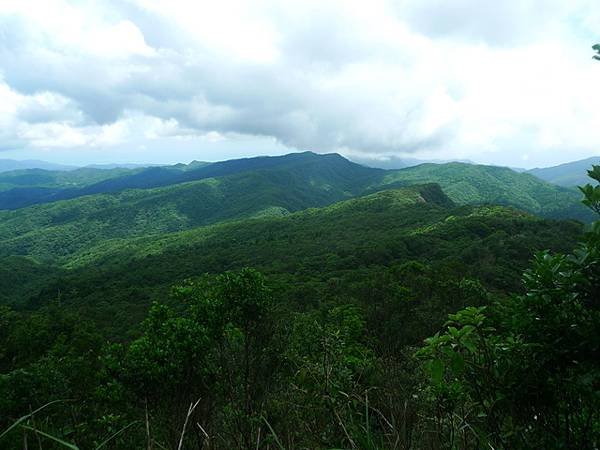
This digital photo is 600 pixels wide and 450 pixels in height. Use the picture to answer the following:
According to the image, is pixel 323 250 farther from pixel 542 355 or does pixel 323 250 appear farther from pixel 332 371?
pixel 542 355

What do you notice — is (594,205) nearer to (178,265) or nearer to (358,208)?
(178,265)

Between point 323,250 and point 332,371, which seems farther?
point 323,250

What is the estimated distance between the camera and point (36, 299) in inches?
3703

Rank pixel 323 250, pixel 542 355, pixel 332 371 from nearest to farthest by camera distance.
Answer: pixel 542 355 < pixel 332 371 < pixel 323 250

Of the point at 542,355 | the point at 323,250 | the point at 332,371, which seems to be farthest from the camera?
the point at 323,250

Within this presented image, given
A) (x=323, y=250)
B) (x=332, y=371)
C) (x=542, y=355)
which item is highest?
(x=542, y=355)

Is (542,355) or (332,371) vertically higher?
(542,355)

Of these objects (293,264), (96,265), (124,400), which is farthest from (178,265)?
(124,400)

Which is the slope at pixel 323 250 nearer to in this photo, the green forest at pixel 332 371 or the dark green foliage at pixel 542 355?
the green forest at pixel 332 371

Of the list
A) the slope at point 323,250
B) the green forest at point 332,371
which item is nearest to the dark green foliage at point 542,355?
the green forest at point 332,371

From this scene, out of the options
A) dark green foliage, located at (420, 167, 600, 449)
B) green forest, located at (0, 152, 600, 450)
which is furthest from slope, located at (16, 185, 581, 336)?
dark green foliage, located at (420, 167, 600, 449)

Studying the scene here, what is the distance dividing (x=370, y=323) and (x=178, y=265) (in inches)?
3686

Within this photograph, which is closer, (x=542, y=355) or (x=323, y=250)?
(x=542, y=355)

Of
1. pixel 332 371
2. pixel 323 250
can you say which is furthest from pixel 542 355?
pixel 323 250
